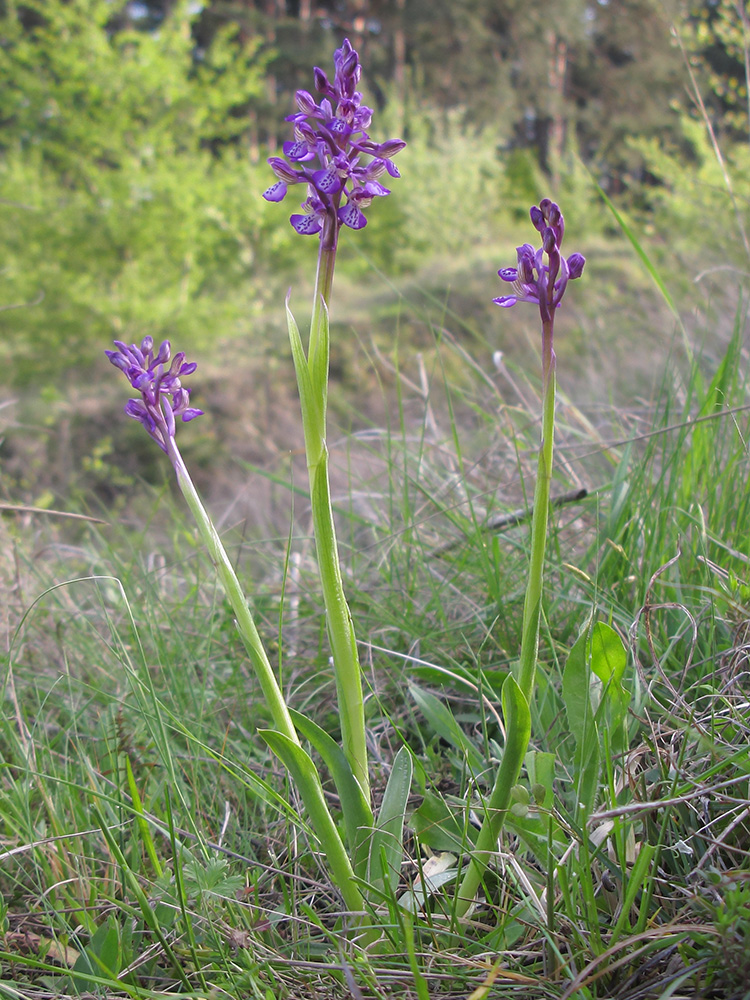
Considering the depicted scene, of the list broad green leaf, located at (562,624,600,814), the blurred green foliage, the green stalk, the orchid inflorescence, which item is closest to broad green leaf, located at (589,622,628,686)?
broad green leaf, located at (562,624,600,814)

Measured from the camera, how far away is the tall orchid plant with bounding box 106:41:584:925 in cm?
90

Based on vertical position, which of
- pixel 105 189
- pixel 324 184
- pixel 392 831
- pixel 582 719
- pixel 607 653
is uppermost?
pixel 105 189

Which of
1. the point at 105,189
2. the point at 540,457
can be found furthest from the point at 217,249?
the point at 540,457

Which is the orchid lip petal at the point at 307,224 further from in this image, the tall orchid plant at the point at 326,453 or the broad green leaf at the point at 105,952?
the broad green leaf at the point at 105,952

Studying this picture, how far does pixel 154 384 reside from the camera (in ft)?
3.30

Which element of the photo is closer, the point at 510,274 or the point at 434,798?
the point at 510,274

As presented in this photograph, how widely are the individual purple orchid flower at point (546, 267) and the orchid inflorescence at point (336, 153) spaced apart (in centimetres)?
20

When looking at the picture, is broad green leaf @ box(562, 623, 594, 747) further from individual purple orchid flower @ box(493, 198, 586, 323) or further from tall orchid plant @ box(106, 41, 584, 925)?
individual purple orchid flower @ box(493, 198, 586, 323)

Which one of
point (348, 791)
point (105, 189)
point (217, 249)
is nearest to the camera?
point (348, 791)

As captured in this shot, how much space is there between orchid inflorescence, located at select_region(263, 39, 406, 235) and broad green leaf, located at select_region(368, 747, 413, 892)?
0.81m

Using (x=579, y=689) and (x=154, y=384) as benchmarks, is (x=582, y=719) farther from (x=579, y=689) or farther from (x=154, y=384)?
(x=154, y=384)

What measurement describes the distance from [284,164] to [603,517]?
1311 millimetres

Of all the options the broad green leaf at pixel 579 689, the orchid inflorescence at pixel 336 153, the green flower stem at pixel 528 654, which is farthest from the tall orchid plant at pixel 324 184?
the broad green leaf at pixel 579 689

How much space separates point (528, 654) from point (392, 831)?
359mm
